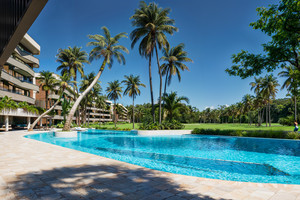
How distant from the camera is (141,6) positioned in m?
25.5

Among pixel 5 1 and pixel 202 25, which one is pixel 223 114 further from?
pixel 5 1

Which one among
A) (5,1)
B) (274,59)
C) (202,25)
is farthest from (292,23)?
(202,25)

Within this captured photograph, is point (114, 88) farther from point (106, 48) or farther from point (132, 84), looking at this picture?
point (106, 48)

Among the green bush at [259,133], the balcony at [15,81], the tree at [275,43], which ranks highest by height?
the balcony at [15,81]

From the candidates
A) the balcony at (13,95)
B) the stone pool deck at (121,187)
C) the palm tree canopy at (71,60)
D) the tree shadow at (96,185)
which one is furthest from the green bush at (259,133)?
the balcony at (13,95)

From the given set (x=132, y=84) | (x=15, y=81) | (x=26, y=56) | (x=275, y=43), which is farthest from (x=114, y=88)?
(x=275, y=43)

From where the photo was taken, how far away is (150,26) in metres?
24.8

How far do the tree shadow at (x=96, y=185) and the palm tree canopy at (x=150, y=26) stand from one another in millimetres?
21602

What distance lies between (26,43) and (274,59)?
144ft

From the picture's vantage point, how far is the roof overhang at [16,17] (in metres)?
2.73

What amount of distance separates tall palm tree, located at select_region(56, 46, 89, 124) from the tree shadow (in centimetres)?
3422

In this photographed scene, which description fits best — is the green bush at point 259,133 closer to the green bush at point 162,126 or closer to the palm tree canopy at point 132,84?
the green bush at point 162,126

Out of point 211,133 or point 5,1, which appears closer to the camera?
point 5,1

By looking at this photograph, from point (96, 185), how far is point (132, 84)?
37.4m
